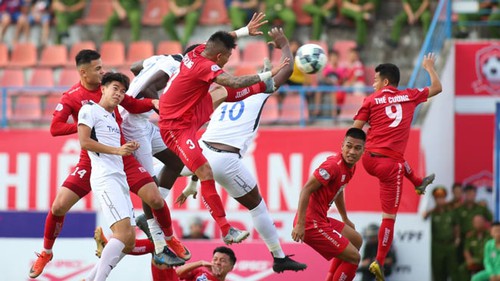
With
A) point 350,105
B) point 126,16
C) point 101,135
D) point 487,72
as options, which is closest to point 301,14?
point 350,105

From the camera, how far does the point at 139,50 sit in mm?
23016

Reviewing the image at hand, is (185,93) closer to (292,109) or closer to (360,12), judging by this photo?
(292,109)

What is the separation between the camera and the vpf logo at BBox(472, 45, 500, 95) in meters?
20.9

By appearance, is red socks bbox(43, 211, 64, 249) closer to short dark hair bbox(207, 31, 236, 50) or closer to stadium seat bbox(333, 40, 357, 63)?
short dark hair bbox(207, 31, 236, 50)

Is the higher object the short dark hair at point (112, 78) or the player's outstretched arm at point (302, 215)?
the short dark hair at point (112, 78)

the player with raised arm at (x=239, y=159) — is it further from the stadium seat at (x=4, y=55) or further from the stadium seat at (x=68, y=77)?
the stadium seat at (x=4, y=55)

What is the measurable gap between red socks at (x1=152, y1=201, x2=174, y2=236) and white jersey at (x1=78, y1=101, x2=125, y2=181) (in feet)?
2.27

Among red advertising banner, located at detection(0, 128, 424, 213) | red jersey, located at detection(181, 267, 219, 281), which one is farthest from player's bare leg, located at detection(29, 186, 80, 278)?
red advertising banner, located at detection(0, 128, 424, 213)

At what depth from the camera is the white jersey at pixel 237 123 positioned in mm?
14094

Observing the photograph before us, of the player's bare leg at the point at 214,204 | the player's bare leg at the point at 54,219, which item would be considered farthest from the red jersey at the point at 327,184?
the player's bare leg at the point at 54,219

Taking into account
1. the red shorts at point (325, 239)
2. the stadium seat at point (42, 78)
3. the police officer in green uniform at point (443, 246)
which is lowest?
the police officer in green uniform at point (443, 246)

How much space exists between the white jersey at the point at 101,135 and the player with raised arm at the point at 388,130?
280cm

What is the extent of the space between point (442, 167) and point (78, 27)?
7.94m

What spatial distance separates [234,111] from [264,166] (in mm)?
5389
